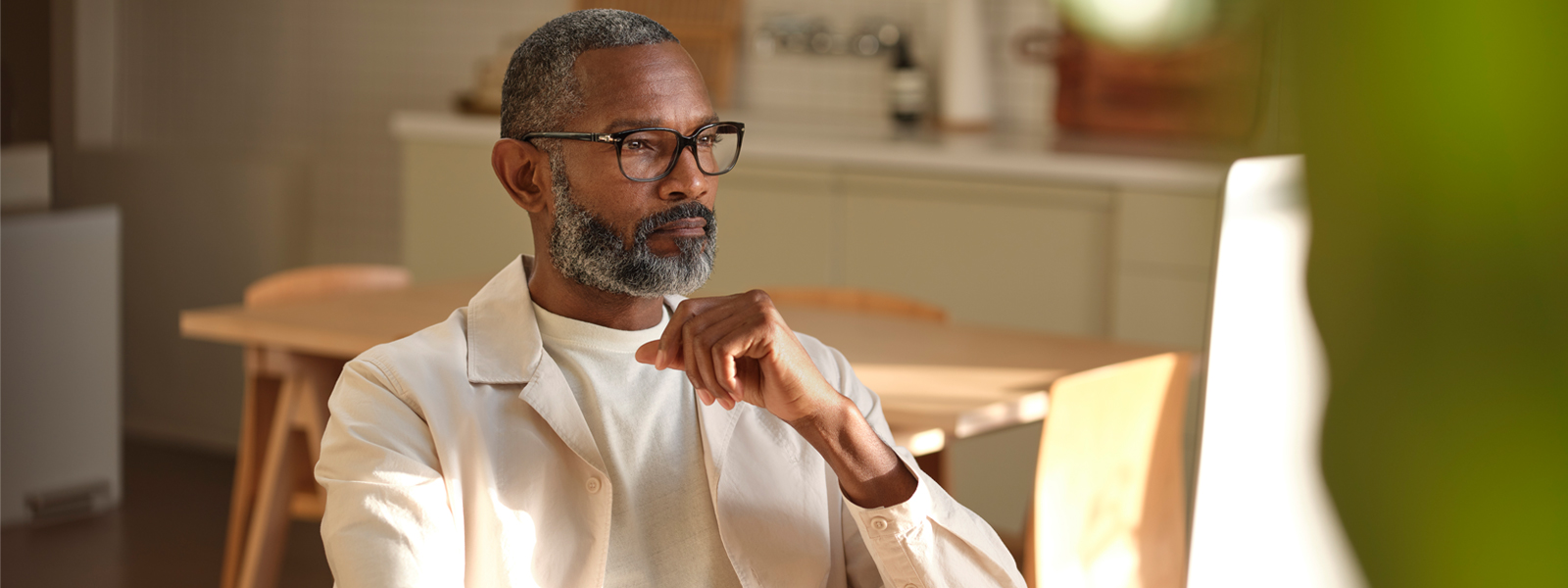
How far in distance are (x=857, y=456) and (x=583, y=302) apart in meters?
0.24

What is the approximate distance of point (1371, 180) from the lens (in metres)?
0.15

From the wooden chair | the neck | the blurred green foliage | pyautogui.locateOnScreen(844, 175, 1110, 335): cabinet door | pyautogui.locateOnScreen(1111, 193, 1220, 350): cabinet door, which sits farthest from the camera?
pyautogui.locateOnScreen(844, 175, 1110, 335): cabinet door

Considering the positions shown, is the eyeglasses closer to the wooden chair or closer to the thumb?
the thumb

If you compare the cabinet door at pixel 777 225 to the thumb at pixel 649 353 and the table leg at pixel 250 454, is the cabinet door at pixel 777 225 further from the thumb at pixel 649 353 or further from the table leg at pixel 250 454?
the thumb at pixel 649 353

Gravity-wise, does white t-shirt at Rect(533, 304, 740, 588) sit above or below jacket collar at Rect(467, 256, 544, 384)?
below

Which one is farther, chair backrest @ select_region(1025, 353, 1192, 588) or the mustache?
chair backrest @ select_region(1025, 353, 1192, 588)

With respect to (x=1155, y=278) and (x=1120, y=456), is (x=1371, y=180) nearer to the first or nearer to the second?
(x=1120, y=456)

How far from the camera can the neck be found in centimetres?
109

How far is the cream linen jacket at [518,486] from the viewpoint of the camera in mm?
936

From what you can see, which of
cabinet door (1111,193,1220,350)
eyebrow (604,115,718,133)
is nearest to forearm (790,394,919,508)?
eyebrow (604,115,718,133)

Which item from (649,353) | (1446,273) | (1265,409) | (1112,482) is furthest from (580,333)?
(1446,273)

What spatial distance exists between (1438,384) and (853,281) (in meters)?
3.21

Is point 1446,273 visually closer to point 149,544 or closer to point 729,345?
point 729,345

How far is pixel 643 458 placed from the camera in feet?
3.51
